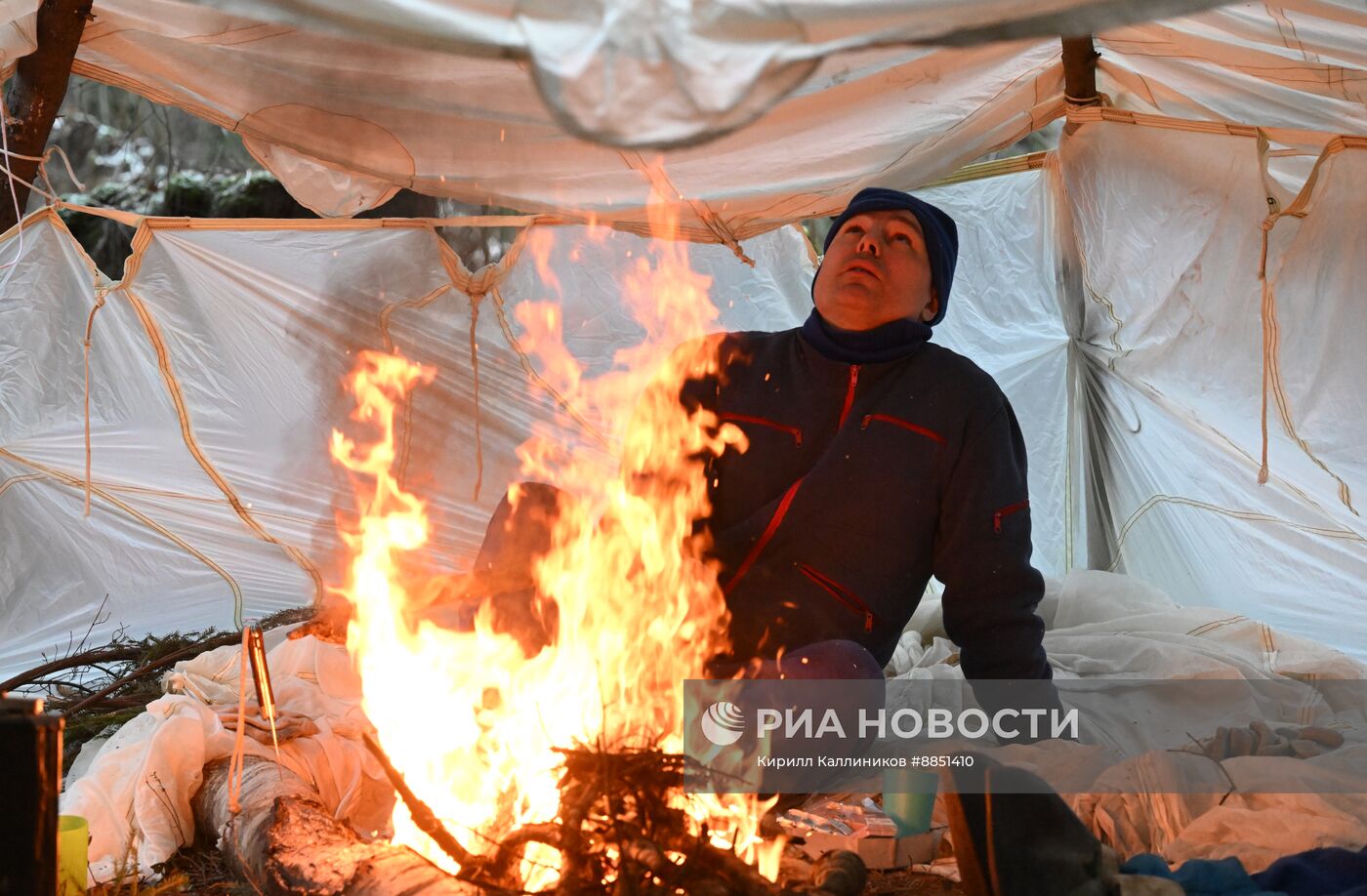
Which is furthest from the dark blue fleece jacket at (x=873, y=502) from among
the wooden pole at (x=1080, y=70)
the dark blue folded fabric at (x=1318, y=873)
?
the wooden pole at (x=1080, y=70)

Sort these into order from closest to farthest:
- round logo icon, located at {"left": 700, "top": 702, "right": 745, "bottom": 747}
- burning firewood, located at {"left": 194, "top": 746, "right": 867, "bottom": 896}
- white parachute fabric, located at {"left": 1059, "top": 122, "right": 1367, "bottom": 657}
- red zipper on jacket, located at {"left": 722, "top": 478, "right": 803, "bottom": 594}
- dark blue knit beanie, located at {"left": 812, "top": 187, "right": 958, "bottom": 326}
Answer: burning firewood, located at {"left": 194, "top": 746, "right": 867, "bottom": 896} → round logo icon, located at {"left": 700, "top": 702, "right": 745, "bottom": 747} → red zipper on jacket, located at {"left": 722, "top": 478, "right": 803, "bottom": 594} → dark blue knit beanie, located at {"left": 812, "top": 187, "right": 958, "bottom": 326} → white parachute fabric, located at {"left": 1059, "top": 122, "right": 1367, "bottom": 657}

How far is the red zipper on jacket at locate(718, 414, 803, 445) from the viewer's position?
2.84 metres

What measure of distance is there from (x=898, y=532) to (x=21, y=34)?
219 centimetres

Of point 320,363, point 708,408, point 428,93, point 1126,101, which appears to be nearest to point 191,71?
point 428,93

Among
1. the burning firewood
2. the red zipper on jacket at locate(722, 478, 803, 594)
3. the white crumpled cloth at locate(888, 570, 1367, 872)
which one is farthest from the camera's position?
the red zipper on jacket at locate(722, 478, 803, 594)

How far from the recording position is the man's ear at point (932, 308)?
9.88 feet

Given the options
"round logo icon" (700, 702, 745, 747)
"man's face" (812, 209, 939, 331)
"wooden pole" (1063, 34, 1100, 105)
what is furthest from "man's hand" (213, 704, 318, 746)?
"wooden pole" (1063, 34, 1100, 105)

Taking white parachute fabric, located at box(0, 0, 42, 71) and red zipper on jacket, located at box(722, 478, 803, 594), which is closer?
white parachute fabric, located at box(0, 0, 42, 71)

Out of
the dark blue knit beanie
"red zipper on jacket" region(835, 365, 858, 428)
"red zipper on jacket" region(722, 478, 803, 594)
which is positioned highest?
A: the dark blue knit beanie

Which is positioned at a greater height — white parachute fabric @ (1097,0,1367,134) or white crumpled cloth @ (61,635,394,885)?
white parachute fabric @ (1097,0,1367,134)

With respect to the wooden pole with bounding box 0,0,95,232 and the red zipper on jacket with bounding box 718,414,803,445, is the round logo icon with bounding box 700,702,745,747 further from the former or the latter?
the wooden pole with bounding box 0,0,95,232

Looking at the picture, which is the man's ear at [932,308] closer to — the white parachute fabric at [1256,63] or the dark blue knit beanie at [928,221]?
the dark blue knit beanie at [928,221]

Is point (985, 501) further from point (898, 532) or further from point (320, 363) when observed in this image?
point (320, 363)

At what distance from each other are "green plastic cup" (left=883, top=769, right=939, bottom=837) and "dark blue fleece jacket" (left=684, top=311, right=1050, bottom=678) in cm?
Answer: 46
